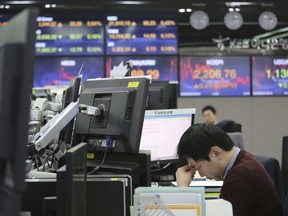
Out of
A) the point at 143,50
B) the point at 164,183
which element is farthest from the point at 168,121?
the point at 143,50

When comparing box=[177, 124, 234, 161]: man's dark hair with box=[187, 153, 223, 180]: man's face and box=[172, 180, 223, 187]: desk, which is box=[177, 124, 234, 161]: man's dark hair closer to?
box=[187, 153, 223, 180]: man's face

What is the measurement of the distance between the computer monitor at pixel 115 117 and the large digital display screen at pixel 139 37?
17.0 feet

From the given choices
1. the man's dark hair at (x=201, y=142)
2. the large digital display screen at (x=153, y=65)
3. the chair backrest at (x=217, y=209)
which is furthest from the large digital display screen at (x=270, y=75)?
the chair backrest at (x=217, y=209)

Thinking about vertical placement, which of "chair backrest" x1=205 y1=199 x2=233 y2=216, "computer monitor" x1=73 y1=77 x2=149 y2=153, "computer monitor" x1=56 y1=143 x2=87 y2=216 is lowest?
"chair backrest" x1=205 y1=199 x2=233 y2=216

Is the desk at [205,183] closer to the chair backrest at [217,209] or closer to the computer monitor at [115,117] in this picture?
the computer monitor at [115,117]

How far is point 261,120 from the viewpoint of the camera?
7.43 metres

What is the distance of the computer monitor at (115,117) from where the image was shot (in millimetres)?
1834

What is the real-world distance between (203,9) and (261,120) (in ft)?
6.38

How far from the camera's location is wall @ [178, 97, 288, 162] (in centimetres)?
738

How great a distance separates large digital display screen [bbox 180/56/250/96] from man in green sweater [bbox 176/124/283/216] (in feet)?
17.1

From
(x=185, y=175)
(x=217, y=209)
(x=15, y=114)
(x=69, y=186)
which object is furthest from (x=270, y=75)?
(x=15, y=114)

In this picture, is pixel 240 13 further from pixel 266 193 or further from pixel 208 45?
pixel 266 193

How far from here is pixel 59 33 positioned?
282 inches

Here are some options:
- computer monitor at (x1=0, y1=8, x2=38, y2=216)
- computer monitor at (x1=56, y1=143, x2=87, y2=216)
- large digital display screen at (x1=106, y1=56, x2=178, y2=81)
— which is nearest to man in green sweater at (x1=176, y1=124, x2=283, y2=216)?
computer monitor at (x1=56, y1=143, x2=87, y2=216)
